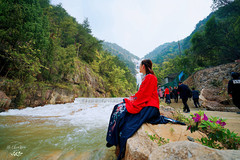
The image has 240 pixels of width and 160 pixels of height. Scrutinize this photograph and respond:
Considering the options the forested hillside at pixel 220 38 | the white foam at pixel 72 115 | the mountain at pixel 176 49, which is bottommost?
the white foam at pixel 72 115

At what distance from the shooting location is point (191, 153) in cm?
85

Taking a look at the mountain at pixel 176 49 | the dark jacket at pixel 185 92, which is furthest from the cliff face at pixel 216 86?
the mountain at pixel 176 49

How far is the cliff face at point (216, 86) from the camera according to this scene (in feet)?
24.1

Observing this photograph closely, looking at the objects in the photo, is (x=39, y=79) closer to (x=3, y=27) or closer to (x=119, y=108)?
(x=3, y=27)

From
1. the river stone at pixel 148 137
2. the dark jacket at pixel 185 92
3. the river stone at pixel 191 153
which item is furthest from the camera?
the dark jacket at pixel 185 92

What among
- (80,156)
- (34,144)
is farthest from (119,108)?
(34,144)

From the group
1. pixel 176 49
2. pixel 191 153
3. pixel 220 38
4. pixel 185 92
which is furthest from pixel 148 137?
pixel 176 49

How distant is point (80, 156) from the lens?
2367 millimetres

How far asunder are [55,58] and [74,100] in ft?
19.7

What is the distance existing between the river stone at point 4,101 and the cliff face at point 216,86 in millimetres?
14047

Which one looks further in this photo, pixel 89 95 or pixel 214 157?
pixel 89 95

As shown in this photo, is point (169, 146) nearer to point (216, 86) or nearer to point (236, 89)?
point (236, 89)

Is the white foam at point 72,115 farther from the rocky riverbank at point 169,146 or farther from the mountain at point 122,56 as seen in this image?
the mountain at point 122,56

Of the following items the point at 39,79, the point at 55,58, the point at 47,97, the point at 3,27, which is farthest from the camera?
the point at 55,58
